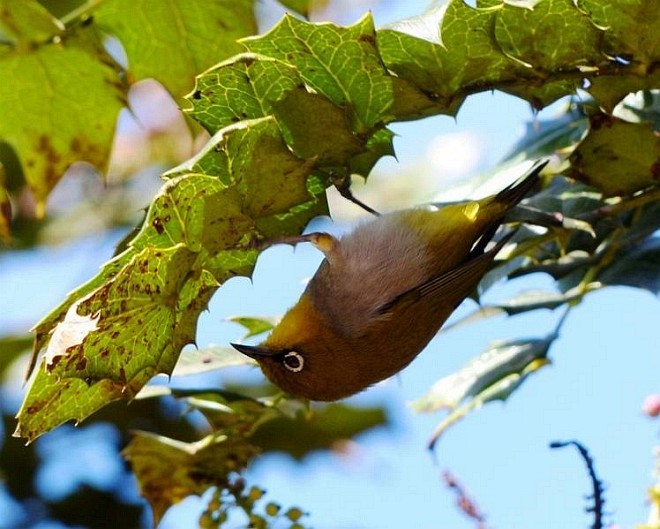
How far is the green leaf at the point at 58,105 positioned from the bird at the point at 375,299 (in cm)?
51

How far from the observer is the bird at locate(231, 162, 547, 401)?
228 centimetres

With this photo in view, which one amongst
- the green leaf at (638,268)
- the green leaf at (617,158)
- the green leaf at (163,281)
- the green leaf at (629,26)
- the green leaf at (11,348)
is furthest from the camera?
the green leaf at (11,348)

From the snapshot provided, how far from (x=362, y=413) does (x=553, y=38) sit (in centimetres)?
290

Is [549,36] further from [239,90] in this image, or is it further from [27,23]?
[27,23]

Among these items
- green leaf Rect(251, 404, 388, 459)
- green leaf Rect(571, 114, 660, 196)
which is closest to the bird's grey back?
green leaf Rect(571, 114, 660, 196)

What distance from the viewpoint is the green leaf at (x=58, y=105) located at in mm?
2305

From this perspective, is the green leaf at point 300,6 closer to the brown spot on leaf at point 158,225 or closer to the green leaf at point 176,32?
the green leaf at point 176,32

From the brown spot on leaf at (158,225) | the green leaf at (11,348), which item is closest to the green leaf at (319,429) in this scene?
the green leaf at (11,348)

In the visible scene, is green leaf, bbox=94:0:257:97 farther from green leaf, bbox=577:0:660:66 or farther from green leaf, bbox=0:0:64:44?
green leaf, bbox=577:0:660:66

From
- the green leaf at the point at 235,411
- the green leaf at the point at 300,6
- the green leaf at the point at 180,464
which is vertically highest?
the green leaf at the point at 300,6

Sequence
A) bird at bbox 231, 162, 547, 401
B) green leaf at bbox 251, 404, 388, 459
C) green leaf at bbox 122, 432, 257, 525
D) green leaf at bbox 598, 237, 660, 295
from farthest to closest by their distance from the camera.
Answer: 1. green leaf at bbox 251, 404, 388, 459
2. bird at bbox 231, 162, 547, 401
3. green leaf at bbox 122, 432, 257, 525
4. green leaf at bbox 598, 237, 660, 295

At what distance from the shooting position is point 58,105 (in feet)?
7.68

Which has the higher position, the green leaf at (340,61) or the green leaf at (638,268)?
Result: the green leaf at (340,61)

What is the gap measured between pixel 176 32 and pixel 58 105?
0.95 feet
